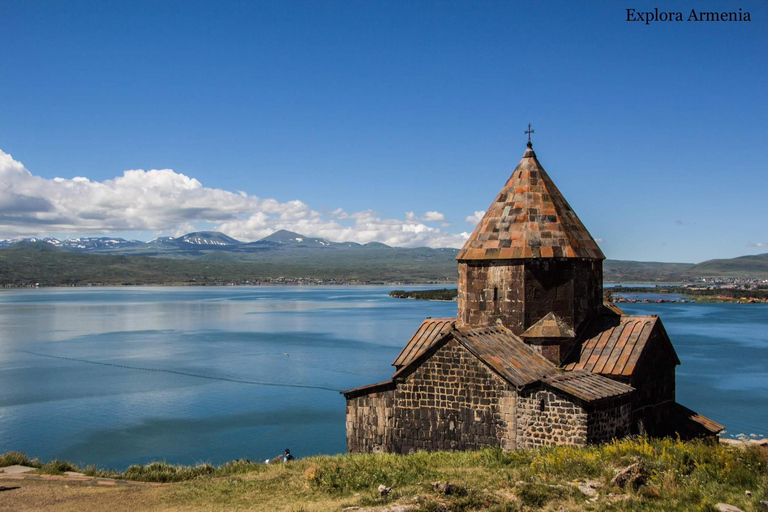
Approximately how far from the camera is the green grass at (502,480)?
6.20 m

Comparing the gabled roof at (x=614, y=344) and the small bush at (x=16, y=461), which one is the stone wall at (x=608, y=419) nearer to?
the gabled roof at (x=614, y=344)

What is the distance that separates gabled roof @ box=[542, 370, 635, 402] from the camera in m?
8.72

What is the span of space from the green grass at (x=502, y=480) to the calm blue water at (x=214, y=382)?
1106 cm

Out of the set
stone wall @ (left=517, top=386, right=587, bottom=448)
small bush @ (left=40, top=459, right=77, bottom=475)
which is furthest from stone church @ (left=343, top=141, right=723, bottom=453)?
small bush @ (left=40, top=459, right=77, bottom=475)

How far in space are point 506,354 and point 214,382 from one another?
81.7 ft

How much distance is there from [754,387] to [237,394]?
24.6m

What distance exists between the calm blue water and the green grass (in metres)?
11.1

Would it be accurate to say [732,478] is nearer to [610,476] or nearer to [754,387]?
[610,476]

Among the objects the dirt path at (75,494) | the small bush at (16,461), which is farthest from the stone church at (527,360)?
the small bush at (16,461)

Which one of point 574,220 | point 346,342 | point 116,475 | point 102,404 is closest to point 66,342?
point 346,342

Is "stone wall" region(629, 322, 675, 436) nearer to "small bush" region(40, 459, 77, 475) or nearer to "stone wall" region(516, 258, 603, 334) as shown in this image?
"stone wall" region(516, 258, 603, 334)

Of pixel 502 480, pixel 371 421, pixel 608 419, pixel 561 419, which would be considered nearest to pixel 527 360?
pixel 561 419

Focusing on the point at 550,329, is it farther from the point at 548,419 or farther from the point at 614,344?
the point at 548,419

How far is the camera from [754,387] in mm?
29656
